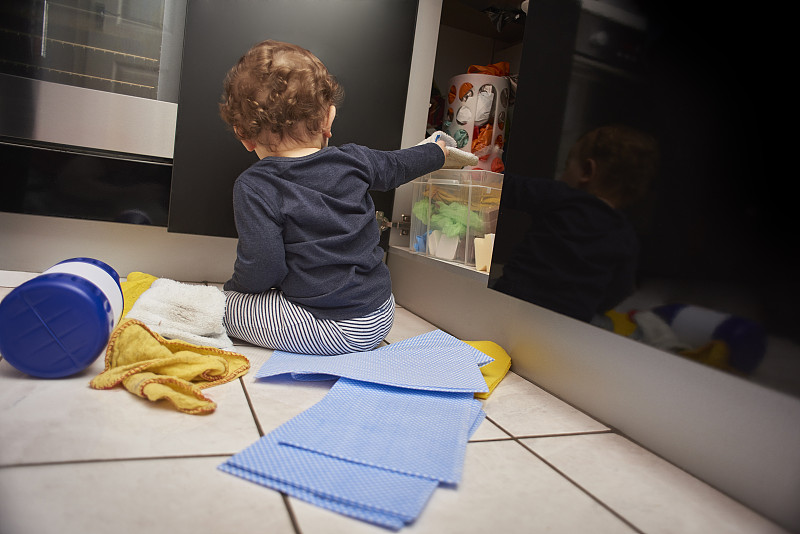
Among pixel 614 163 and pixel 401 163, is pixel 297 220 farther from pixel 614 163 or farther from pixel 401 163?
pixel 614 163

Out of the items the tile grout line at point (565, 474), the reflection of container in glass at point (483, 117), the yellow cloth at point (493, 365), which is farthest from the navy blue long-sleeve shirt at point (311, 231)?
the reflection of container in glass at point (483, 117)

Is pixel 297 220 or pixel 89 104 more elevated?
pixel 89 104

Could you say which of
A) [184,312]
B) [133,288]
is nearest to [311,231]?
[184,312]

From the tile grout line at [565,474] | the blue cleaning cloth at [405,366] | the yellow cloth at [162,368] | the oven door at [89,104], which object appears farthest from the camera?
the oven door at [89,104]

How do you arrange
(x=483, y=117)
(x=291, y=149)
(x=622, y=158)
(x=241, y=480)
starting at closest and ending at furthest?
(x=241, y=480) < (x=622, y=158) < (x=291, y=149) < (x=483, y=117)

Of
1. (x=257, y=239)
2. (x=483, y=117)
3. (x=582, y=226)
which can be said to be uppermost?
(x=483, y=117)

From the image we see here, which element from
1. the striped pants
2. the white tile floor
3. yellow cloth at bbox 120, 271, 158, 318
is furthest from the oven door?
the white tile floor

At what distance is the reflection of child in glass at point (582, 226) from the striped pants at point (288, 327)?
0.30m

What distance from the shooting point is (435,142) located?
131 cm

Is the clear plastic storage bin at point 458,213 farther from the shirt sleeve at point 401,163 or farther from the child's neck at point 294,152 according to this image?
the child's neck at point 294,152

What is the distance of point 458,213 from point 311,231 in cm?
45

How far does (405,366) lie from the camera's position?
3.23 ft

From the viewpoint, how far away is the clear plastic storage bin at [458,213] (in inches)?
51.1

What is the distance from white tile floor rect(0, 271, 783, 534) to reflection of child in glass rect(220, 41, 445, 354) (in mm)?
180
